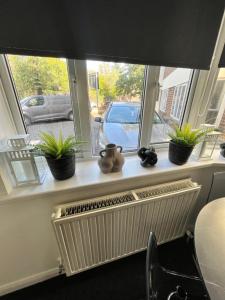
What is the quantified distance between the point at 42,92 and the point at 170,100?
996mm

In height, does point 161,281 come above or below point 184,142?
below

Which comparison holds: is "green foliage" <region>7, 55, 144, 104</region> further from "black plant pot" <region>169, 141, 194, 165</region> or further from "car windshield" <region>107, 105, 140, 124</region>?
"black plant pot" <region>169, 141, 194, 165</region>

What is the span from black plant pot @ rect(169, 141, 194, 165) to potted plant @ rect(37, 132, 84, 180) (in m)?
0.75

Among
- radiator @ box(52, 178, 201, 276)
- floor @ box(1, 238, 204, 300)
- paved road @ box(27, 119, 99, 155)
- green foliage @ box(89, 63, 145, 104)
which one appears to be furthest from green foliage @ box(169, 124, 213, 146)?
floor @ box(1, 238, 204, 300)

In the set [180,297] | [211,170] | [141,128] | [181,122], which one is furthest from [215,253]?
[181,122]

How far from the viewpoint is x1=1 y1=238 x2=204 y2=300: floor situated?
106 cm

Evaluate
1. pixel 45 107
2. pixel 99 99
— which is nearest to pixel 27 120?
pixel 45 107

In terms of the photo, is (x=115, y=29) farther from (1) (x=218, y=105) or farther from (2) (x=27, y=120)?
(1) (x=218, y=105)

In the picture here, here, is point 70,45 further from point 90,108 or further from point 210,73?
point 210,73

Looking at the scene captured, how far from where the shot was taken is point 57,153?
861mm

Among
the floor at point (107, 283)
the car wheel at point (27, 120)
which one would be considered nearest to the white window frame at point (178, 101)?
the car wheel at point (27, 120)

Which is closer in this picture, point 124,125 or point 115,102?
point 115,102

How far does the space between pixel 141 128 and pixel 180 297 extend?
3.73 ft

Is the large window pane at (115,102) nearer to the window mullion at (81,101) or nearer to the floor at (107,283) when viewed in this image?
the window mullion at (81,101)
